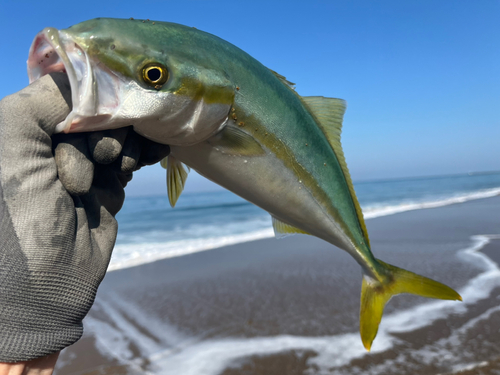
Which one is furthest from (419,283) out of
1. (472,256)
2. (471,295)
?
(472,256)

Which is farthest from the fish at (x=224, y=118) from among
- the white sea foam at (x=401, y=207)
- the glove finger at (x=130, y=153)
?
the white sea foam at (x=401, y=207)

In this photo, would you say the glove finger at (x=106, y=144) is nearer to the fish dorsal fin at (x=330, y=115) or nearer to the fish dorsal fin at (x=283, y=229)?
the fish dorsal fin at (x=330, y=115)

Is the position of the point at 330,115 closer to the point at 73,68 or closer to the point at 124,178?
the point at 124,178

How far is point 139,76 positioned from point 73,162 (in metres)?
0.46

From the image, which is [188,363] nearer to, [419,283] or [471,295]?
[419,283]

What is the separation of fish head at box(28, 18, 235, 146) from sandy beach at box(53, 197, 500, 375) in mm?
2554

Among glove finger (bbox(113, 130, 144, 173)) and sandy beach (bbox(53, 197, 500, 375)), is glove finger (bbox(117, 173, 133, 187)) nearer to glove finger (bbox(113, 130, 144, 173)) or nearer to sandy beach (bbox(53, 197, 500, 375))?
glove finger (bbox(113, 130, 144, 173))

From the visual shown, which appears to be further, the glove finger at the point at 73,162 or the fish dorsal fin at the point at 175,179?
the fish dorsal fin at the point at 175,179

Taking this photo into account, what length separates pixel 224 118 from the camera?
169 cm

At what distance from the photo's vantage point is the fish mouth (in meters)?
1.29

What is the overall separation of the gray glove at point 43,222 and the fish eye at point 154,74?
0.27 meters

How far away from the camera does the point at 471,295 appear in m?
4.40

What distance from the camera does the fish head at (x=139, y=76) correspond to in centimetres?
131

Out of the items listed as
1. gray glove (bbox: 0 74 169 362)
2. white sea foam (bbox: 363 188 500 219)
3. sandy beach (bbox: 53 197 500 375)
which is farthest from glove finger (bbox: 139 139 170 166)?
white sea foam (bbox: 363 188 500 219)
